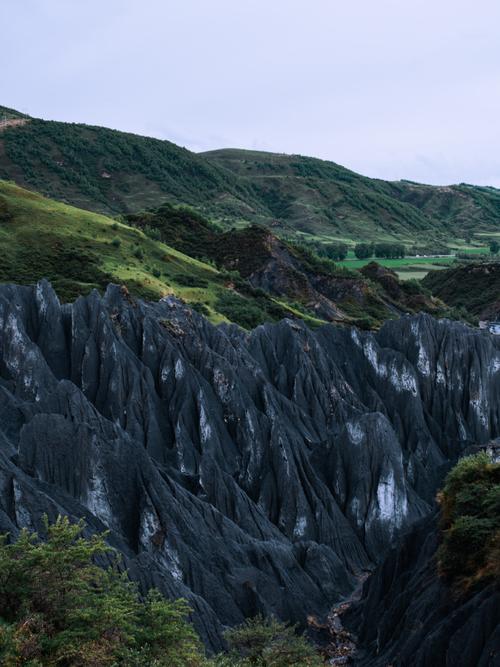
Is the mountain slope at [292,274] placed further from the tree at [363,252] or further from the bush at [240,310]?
the tree at [363,252]

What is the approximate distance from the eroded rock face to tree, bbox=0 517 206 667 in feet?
16.8

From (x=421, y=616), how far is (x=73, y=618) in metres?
15.3

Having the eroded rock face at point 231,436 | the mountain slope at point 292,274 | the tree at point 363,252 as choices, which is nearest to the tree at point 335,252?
the tree at point 363,252

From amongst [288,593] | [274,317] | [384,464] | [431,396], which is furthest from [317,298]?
[288,593]

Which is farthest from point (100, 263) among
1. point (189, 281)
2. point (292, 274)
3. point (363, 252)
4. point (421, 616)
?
point (363, 252)

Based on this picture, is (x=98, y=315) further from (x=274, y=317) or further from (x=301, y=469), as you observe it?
(x=274, y=317)

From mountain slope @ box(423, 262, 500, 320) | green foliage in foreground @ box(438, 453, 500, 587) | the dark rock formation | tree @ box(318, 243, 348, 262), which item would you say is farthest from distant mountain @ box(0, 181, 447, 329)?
tree @ box(318, 243, 348, 262)

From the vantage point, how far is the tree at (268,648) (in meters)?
24.4

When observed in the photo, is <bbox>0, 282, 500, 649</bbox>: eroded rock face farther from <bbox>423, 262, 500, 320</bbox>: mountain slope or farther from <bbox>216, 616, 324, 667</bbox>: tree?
<bbox>423, 262, 500, 320</bbox>: mountain slope

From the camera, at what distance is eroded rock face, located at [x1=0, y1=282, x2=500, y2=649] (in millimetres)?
32594

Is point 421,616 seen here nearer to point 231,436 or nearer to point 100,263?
point 231,436

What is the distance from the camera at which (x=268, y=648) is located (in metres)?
25.5

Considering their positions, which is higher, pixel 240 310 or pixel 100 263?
pixel 100 263

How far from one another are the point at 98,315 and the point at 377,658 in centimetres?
3125
